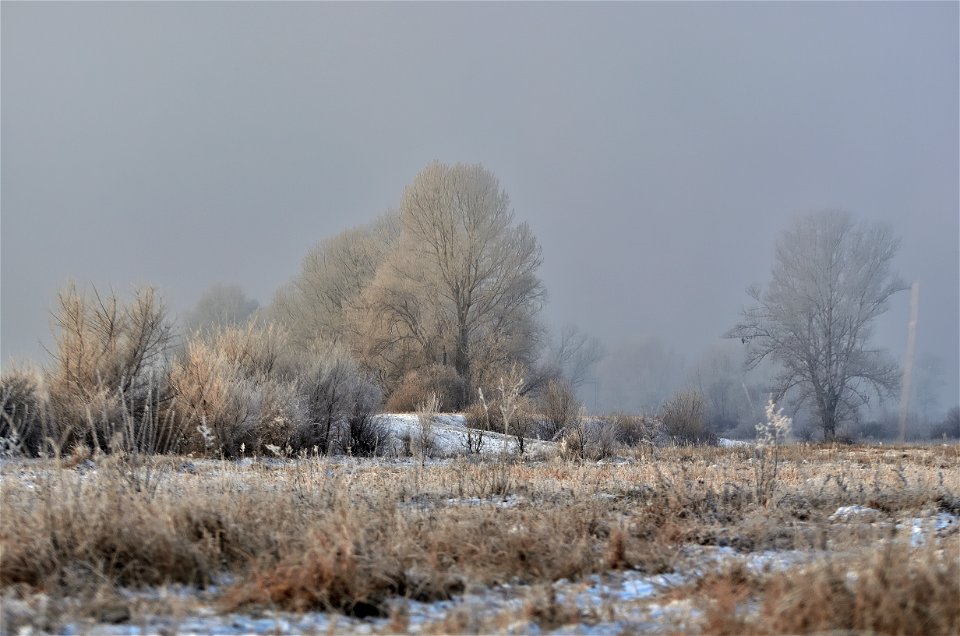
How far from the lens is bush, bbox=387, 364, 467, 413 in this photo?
25.8 m

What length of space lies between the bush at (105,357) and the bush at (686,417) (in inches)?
766

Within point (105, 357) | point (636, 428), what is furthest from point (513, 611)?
point (636, 428)

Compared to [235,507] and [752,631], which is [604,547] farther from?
[235,507]

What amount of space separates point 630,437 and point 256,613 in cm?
2371

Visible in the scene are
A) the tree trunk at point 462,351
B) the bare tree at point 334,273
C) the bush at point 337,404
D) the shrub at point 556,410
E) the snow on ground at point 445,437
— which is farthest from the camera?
the bare tree at point 334,273

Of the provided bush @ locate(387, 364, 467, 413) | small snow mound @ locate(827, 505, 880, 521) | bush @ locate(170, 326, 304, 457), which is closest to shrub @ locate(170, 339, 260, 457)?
bush @ locate(170, 326, 304, 457)

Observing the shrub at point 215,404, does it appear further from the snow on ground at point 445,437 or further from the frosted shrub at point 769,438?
the frosted shrub at point 769,438

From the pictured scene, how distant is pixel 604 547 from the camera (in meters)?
4.23

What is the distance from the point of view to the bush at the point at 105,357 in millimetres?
11258

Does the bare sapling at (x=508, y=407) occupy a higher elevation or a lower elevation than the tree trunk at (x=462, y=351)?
lower

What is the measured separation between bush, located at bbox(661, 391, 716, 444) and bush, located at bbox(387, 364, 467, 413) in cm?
868

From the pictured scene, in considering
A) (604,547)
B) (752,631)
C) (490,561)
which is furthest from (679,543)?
(752,631)

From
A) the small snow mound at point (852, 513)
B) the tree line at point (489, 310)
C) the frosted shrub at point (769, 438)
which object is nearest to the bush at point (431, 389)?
the tree line at point (489, 310)

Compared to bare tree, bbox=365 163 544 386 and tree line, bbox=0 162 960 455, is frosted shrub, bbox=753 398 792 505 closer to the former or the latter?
tree line, bbox=0 162 960 455
